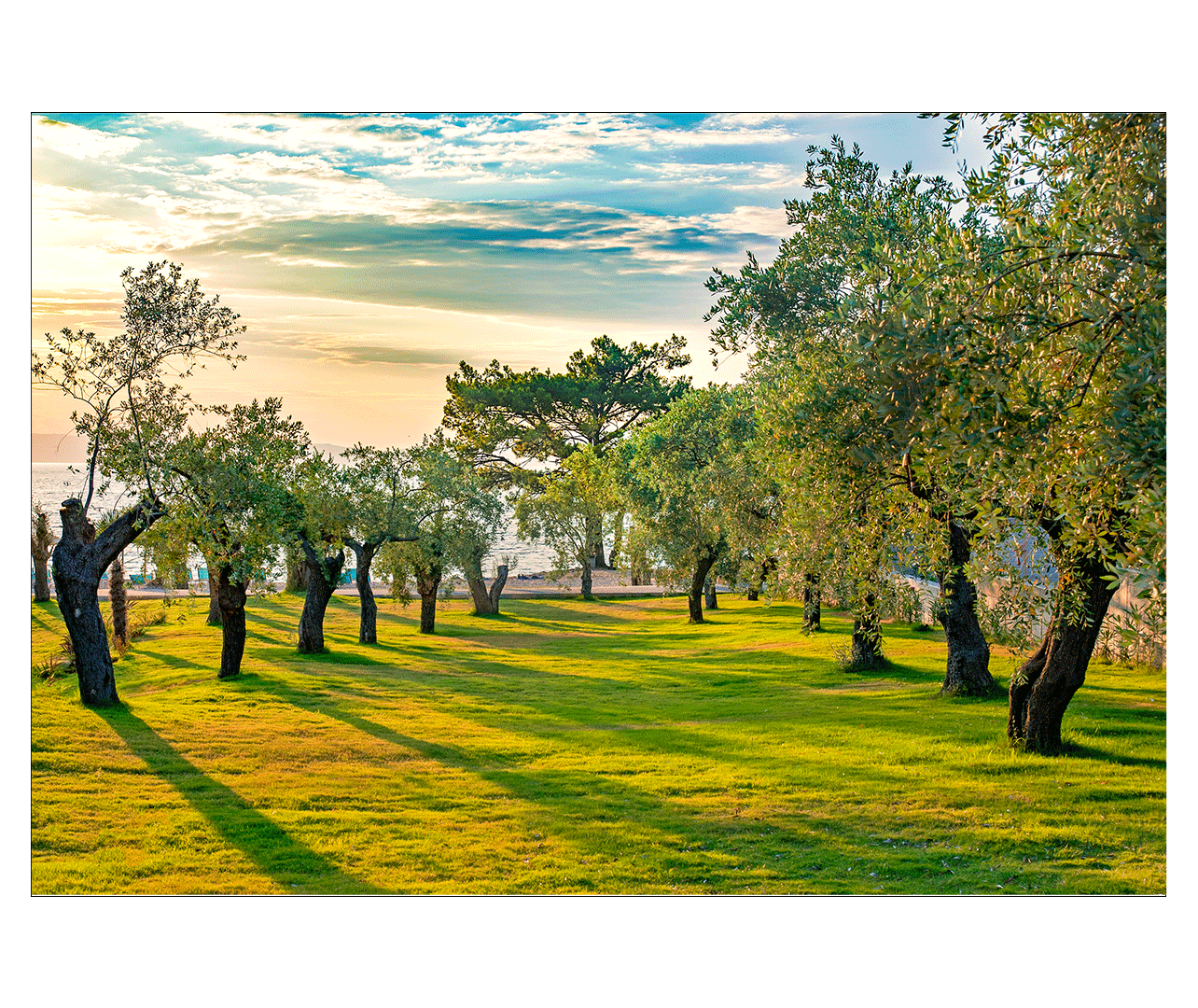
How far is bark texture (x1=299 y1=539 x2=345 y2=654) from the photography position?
2198 cm

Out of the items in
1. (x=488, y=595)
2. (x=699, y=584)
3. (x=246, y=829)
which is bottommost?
(x=246, y=829)

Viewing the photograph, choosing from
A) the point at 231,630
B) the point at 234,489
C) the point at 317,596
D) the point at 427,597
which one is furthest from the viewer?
the point at 427,597

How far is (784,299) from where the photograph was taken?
13.8 meters

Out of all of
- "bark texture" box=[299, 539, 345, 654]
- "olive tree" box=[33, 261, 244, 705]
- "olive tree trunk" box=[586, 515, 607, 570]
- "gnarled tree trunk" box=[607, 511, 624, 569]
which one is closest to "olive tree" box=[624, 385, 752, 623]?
"gnarled tree trunk" box=[607, 511, 624, 569]

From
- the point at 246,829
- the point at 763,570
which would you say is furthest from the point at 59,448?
the point at 763,570

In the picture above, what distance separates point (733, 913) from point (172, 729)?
9315mm

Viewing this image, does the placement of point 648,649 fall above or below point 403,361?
below

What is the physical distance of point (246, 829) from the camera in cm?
930

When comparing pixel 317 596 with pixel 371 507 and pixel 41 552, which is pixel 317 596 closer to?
pixel 371 507

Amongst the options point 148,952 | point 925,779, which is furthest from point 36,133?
point 925,779

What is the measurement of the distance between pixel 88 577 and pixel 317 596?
27.6 ft

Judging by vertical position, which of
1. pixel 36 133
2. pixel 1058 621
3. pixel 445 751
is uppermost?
pixel 36 133
